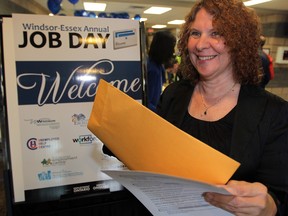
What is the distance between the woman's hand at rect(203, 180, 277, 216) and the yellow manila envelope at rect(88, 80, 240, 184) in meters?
0.03

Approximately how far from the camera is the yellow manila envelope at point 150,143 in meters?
0.54

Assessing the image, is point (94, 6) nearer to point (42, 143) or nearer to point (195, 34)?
point (42, 143)

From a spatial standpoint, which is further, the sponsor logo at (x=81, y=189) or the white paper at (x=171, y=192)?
the sponsor logo at (x=81, y=189)

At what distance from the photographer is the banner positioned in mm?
1106

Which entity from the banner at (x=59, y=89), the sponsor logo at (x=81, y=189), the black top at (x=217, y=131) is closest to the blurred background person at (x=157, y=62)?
the banner at (x=59, y=89)

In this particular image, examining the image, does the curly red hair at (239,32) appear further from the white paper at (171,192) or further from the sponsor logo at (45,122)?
the sponsor logo at (45,122)

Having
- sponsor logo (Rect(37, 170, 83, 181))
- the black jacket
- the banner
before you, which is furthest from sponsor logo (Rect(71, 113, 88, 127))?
the black jacket

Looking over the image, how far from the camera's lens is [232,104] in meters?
0.82

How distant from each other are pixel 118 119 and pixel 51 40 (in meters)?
0.66

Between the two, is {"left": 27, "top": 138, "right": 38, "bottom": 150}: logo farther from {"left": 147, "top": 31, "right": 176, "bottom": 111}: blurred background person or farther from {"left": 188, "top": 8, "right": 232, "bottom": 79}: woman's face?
{"left": 147, "top": 31, "right": 176, "bottom": 111}: blurred background person

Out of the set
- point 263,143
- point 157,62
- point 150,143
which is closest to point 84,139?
point 150,143

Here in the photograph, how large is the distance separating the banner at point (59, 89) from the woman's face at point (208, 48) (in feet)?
1.61

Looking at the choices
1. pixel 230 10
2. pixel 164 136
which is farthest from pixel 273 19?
pixel 164 136

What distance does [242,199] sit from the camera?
0.55 metres
